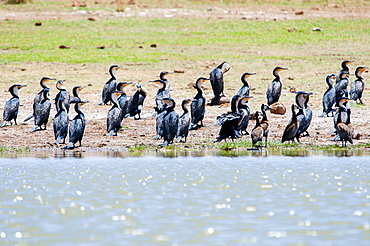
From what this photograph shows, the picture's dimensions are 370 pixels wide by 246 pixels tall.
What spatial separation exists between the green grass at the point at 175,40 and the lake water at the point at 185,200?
15.8 meters

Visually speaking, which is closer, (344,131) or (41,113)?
(344,131)

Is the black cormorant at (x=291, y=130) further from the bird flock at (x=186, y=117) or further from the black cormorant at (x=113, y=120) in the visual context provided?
the black cormorant at (x=113, y=120)

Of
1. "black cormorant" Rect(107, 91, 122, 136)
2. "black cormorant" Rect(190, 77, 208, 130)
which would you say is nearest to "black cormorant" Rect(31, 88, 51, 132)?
"black cormorant" Rect(107, 91, 122, 136)

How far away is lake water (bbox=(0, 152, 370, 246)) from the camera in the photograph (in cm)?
852

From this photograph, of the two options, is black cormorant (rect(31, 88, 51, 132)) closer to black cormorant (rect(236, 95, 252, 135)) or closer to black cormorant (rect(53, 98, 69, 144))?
black cormorant (rect(53, 98, 69, 144))

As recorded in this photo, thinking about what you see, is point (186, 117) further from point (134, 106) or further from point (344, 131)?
point (134, 106)

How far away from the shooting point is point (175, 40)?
33594mm

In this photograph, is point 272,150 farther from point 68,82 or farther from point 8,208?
point 68,82

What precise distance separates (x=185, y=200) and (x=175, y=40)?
23651mm

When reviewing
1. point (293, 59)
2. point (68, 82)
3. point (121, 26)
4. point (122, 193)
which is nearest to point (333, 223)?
point (122, 193)

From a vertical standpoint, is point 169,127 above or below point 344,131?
above

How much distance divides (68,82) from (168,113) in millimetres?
9788

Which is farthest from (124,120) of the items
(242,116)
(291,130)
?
(291,130)

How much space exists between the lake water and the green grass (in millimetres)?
15766
